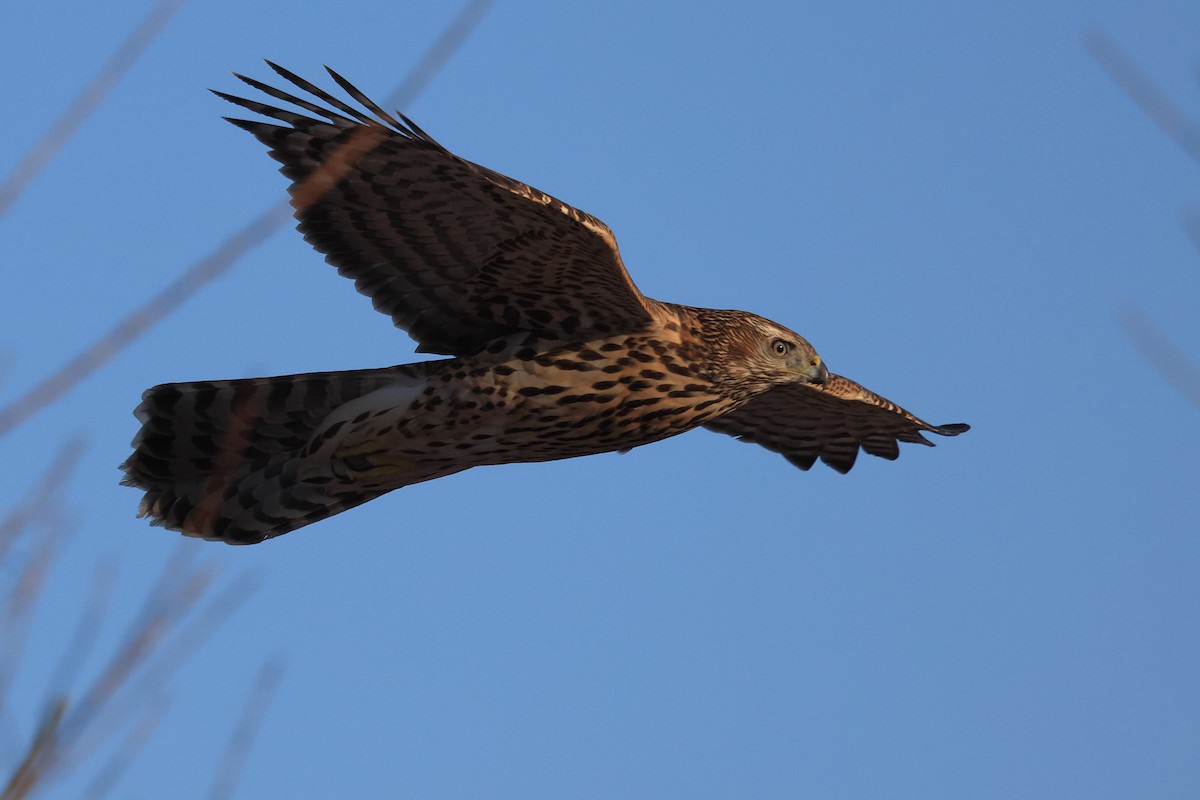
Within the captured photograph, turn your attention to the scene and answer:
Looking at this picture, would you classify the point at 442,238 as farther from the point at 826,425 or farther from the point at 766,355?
the point at 826,425

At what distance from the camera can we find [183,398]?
23.8 feet

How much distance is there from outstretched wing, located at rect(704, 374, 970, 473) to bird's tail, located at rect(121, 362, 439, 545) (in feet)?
9.08

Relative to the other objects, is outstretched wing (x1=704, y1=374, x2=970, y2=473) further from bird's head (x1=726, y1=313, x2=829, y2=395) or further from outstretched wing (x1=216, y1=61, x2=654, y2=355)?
outstretched wing (x1=216, y1=61, x2=654, y2=355)

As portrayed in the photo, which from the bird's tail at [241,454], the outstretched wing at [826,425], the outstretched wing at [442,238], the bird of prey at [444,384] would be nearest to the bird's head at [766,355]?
the bird of prey at [444,384]

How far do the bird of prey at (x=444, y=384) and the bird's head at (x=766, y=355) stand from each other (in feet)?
0.05

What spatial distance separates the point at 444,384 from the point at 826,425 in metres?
3.43

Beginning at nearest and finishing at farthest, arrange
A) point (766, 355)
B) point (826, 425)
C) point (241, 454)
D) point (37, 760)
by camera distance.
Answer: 1. point (37, 760)
2. point (241, 454)
3. point (766, 355)
4. point (826, 425)

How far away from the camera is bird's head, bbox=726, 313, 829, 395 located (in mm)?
7531

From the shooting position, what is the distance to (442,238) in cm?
691

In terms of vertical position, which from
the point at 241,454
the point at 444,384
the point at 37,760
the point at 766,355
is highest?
the point at 766,355

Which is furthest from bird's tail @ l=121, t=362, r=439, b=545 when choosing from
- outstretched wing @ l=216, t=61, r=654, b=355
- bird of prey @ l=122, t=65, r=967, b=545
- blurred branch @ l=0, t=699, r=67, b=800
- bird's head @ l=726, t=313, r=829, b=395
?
blurred branch @ l=0, t=699, r=67, b=800

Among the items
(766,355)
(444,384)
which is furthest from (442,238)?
(766,355)

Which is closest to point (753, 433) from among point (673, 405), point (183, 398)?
point (673, 405)

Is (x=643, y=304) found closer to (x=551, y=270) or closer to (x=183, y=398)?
(x=551, y=270)
